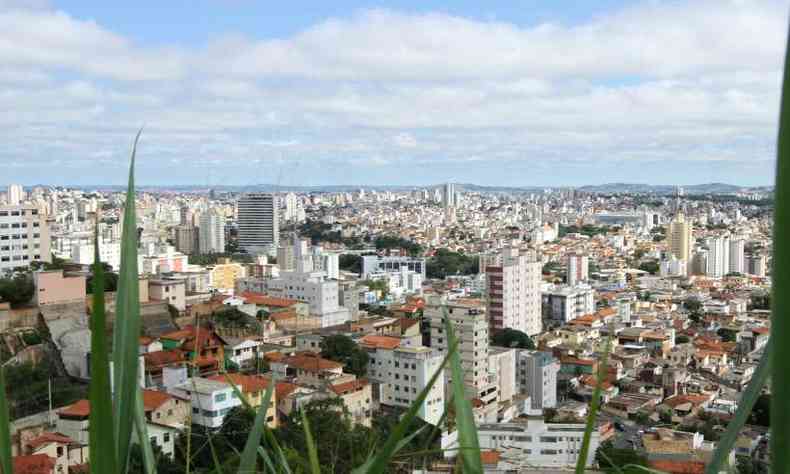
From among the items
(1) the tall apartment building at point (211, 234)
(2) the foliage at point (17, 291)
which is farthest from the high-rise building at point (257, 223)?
(2) the foliage at point (17, 291)

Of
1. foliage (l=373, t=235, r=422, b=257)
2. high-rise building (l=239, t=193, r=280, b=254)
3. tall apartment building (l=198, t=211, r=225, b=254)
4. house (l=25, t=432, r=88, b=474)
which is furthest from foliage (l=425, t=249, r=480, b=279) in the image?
house (l=25, t=432, r=88, b=474)

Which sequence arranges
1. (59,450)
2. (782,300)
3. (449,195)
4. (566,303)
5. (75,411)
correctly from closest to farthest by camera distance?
(782,300) < (59,450) < (75,411) < (566,303) < (449,195)

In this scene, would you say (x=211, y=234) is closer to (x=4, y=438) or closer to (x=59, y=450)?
(x=59, y=450)

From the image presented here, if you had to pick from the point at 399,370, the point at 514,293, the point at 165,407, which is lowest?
the point at 399,370

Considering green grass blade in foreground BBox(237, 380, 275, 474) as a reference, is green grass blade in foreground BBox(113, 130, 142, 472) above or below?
above

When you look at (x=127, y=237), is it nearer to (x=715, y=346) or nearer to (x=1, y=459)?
(x=1, y=459)

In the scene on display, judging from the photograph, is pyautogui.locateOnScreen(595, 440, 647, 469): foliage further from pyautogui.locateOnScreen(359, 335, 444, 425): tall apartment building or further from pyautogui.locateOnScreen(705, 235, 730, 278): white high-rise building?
pyautogui.locateOnScreen(705, 235, 730, 278): white high-rise building

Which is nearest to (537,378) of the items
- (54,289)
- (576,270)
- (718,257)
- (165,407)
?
(165,407)
